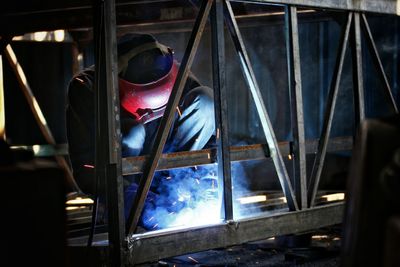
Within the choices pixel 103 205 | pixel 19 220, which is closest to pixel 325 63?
pixel 103 205

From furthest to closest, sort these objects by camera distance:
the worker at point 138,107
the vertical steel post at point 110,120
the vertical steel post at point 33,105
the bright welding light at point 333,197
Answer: the vertical steel post at point 33,105, the bright welding light at point 333,197, the worker at point 138,107, the vertical steel post at point 110,120

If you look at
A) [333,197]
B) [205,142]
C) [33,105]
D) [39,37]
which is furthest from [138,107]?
[39,37]

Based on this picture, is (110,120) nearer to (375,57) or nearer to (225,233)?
(225,233)

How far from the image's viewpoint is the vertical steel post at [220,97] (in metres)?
5.10

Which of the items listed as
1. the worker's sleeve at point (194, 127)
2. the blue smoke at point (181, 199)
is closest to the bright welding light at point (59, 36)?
the worker's sleeve at point (194, 127)

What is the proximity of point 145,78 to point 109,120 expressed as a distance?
1.53 meters

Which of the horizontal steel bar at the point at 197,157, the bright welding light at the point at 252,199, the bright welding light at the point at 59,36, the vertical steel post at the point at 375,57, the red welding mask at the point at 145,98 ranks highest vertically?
the bright welding light at the point at 59,36

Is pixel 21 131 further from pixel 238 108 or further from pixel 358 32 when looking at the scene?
pixel 358 32

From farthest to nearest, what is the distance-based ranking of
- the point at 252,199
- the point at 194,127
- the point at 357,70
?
the point at 252,199
the point at 357,70
the point at 194,127

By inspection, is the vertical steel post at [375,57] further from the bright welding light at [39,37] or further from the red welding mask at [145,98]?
the bright welding light at [39,37]

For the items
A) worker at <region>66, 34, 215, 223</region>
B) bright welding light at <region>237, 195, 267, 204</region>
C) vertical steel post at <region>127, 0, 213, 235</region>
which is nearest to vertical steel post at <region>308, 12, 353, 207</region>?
worker at <region>66, 34, 215, 223</region>

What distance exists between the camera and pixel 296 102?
5.84m

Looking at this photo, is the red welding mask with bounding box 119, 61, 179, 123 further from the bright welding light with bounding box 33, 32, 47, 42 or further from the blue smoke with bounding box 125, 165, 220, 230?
the bright welding light with bounding box 33, 32, 47, 42

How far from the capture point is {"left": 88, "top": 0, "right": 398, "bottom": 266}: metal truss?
14.5 feet
